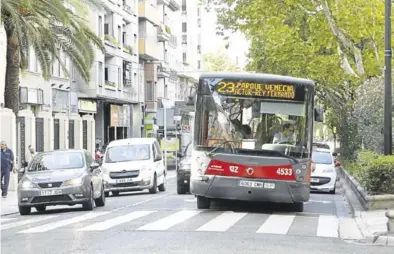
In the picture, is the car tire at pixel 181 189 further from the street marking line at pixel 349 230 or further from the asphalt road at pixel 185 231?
the street marking line at pixel 349 230

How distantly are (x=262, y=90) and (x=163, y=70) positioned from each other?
55.7m

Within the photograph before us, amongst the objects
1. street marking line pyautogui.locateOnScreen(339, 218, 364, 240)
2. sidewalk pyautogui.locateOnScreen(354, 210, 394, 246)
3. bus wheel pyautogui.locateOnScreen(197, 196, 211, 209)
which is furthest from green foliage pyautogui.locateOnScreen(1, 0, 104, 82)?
sidewalk pyautogui.locateOnScreen(354, 210, 394, 246)

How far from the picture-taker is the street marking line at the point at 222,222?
14.9m

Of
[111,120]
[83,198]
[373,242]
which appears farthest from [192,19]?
[373,242]

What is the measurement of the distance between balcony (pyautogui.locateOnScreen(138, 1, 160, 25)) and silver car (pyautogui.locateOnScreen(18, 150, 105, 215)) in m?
43.0

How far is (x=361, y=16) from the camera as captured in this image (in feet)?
89.0

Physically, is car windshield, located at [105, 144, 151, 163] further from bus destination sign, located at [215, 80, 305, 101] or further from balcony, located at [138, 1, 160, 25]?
balcony, located at [138, 1, 160, 25]

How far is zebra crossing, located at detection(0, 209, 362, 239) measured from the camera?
1491 cm

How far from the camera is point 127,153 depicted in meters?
28.6

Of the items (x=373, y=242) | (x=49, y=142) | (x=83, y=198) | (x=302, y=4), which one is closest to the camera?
(x=373, y=242)

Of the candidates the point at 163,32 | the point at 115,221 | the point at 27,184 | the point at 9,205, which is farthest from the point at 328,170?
the point at 163,32

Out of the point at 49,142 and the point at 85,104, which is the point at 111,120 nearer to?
the point at 85,104

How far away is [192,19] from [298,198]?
3423 inches

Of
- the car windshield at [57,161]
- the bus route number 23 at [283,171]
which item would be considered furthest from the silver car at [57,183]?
the bus route number 23 at [283,171]
